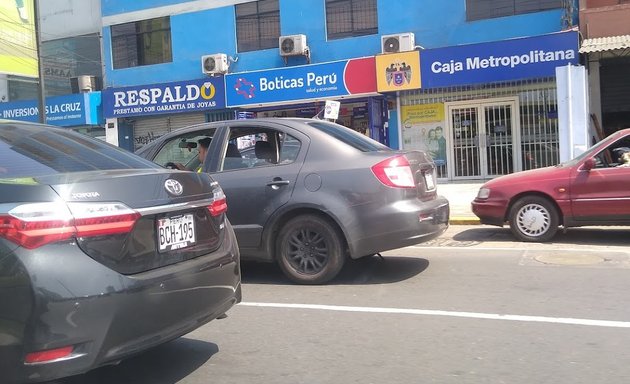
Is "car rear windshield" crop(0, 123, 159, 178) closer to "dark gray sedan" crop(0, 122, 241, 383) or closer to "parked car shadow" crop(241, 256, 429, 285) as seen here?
"dark gray sedan" crop(0, 122, 241, 383)

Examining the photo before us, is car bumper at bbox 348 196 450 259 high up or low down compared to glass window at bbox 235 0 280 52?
down

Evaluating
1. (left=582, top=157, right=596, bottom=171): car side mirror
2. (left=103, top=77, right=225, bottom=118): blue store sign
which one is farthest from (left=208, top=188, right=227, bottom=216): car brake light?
(left=103, top=77, right=225, bottom=118): blue store sign

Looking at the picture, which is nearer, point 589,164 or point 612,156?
point 589,164

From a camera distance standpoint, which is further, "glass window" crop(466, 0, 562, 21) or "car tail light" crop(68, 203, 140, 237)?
"glass window" crop(466, 0, 562, 21)

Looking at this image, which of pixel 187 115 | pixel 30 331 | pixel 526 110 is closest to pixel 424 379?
pixel 30 331

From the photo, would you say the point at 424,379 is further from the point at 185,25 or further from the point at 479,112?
the point at 185,25

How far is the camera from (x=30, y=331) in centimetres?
272

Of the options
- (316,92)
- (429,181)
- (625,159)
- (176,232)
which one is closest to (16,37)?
(316,92)

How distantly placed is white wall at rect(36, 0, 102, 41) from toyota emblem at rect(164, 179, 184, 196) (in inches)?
824

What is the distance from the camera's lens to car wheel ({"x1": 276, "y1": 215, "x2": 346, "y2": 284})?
5816 mm

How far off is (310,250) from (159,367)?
92.2 inches

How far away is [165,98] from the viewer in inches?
759

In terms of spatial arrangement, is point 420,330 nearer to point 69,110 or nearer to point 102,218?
point 102,218

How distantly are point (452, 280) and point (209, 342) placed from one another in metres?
2.81
